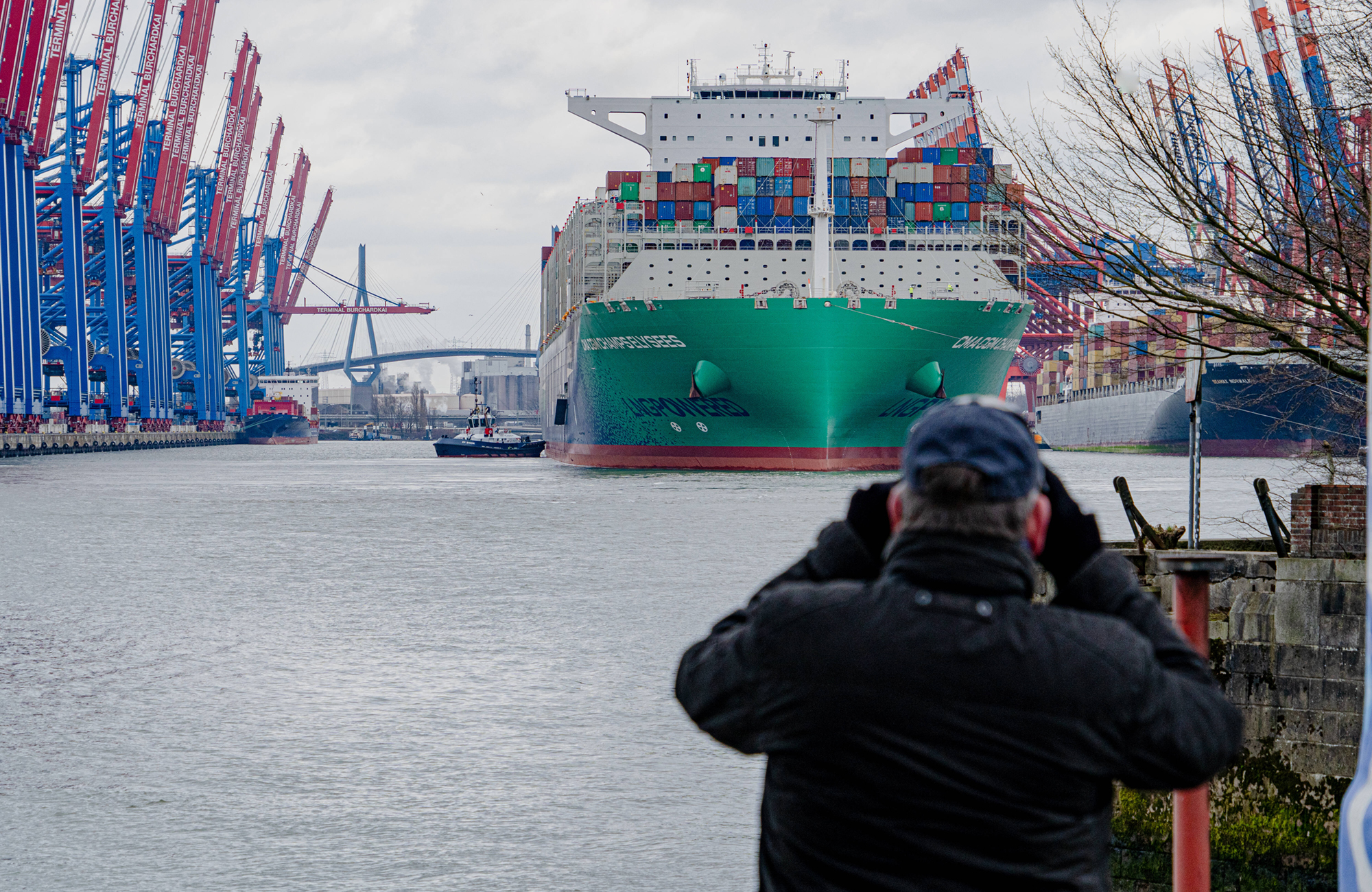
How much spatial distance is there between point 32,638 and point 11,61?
46955mm

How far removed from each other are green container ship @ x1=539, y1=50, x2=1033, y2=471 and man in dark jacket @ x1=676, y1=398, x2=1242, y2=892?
29872 mm

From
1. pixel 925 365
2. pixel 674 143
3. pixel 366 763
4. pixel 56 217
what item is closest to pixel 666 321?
pixel 925 365

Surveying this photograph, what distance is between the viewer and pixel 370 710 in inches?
368

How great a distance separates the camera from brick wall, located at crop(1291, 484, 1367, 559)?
6.95 meters

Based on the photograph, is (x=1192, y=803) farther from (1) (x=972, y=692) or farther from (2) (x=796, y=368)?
(2) (x=796, y=368)

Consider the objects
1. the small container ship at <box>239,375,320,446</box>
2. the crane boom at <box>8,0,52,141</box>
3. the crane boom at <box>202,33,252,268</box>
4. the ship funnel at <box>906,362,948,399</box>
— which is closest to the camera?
the ship funnel at <box>906,362,948,399</box>

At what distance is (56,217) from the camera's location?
7181 cm

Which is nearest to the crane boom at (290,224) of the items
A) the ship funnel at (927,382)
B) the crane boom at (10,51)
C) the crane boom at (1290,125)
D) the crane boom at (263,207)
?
the crane boom at (263,207)

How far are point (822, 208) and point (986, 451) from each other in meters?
36.6

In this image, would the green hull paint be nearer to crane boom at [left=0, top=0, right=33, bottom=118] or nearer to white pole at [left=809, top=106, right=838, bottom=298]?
white pole at [left=809, top=106, right=838, bottom=298]

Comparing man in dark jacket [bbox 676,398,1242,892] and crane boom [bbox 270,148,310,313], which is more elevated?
crane boom [bbox 270,148,310,313]

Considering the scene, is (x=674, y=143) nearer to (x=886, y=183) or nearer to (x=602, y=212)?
(x=602, y=212)

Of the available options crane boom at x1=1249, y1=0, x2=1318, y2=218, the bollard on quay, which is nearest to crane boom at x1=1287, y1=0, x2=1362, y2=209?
crane boom at x1=1249, y1=0, x2=1318, y2=218

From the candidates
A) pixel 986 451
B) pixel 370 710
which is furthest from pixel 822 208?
pixel 986 451
